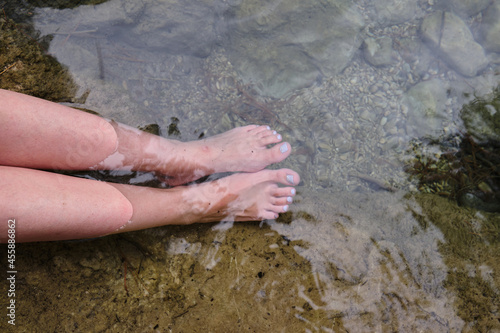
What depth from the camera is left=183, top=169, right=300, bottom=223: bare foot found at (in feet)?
7.76

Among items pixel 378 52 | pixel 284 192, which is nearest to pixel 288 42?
pixel 378 52

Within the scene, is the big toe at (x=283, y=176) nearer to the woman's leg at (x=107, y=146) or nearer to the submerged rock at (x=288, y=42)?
the woman's leg at (x=107, y=146)

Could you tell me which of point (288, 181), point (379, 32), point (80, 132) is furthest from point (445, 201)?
point (80, 132)

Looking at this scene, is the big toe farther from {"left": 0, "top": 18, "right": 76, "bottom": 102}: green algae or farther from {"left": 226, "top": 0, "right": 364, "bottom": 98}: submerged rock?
{"left": 0, "top": 18, "right": 76, "bottom": 102}: green algae

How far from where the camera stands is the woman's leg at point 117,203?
5.25ft

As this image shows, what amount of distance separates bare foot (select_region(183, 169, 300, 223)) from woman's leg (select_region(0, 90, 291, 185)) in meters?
0.13

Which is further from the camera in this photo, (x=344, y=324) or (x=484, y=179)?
(x=484, y=179)

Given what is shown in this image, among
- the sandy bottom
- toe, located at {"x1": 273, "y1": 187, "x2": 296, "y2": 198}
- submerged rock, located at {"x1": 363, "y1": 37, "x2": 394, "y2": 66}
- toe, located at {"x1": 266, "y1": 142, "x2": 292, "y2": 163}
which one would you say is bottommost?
the sandy bottom

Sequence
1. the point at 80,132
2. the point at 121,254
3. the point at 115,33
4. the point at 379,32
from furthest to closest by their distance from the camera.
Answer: the point at 379,32
the point at 115,33
the point at 121,254
the point at 80,132

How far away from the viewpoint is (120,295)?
79.7 inches

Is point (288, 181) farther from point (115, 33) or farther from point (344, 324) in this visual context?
point (115, 33)

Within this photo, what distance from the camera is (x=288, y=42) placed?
306 cm

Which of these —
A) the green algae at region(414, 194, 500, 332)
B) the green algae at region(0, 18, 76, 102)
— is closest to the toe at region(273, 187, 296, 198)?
the green algae at region(414, 194, 500, 332)

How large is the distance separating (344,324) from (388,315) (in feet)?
0.91
